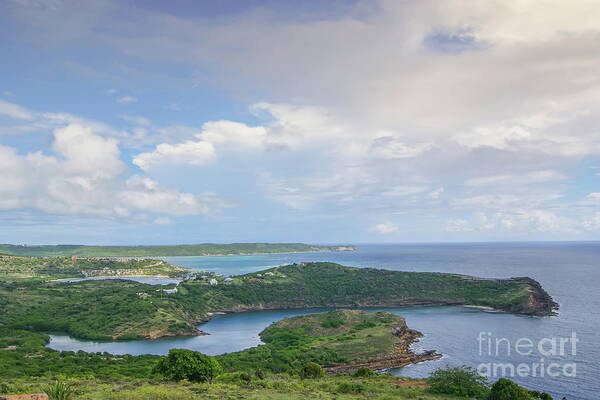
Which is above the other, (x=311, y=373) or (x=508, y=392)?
(x=508, y=392)

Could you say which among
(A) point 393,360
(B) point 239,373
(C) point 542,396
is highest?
(C) point 542,396

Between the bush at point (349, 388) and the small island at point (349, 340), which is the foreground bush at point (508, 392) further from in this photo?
the small island at point (349, 340)

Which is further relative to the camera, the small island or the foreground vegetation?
the foreground vegetation

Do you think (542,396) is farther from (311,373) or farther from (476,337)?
(476,337)

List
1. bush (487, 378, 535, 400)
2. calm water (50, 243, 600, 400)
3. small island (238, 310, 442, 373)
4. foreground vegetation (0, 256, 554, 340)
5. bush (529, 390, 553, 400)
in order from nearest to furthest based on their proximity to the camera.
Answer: bush (487, 378, 535, 400)
bush (529, 390, 553, 400)
calm water (50, 243, 600, 400)
small island (238, 310, 442, 373)
foreground vegetation (0, 256, 554, 340)

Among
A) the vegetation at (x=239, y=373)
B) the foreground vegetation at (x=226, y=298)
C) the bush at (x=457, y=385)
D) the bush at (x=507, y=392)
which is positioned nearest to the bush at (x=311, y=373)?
the vegetation at (x=239, y=373)

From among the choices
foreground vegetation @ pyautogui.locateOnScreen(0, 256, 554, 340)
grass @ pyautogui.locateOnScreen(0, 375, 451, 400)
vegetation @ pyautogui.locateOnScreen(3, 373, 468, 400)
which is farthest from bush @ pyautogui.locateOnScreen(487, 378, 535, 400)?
foreground vegetation @ pyautogui.locateOnScreen(0, 256, 554, 340)

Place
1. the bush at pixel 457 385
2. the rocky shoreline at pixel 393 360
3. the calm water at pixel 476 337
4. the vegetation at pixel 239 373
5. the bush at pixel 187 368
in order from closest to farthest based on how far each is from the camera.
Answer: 1. the vegetation at pixel 239 373
2. the bush at pixel 457 385
3. the bush at pixel 187 368
4. the calm water at pixel 476 337
5. the rocky shoreline at pixel 393 360

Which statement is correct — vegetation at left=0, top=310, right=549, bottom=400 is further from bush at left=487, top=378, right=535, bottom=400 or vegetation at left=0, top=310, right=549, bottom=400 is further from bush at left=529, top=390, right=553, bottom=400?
bush at left=529, top=390, right=553, bottom=400

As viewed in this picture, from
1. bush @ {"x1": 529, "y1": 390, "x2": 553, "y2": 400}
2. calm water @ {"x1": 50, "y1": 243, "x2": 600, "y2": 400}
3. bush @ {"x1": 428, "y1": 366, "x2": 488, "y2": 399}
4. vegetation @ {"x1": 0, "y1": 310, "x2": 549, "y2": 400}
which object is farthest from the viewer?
calm water @ {"x1": 50, "y1": 243, "x2": 600, "y2": 400}

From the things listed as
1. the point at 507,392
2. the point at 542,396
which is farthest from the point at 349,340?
the point at 507,392
